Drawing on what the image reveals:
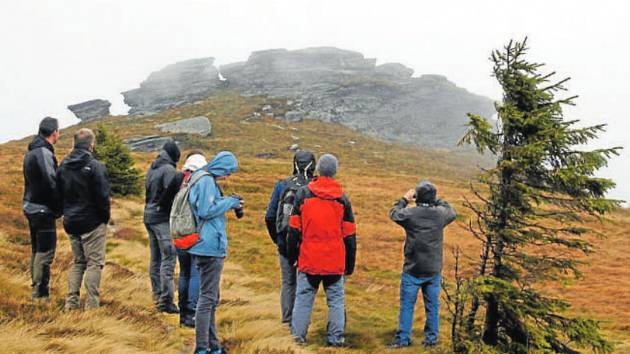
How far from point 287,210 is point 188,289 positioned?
1.84 meters

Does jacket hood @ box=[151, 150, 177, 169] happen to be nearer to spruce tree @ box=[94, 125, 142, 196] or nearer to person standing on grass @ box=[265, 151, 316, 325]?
person standing on grass @ box=[265, 151, 316, 325]

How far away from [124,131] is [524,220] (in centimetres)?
8669

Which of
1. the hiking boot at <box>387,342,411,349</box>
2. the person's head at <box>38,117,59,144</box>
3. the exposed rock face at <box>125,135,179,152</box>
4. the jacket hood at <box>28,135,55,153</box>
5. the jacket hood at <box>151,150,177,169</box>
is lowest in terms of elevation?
the exposed rock face at <box>125,135,179,152</box>

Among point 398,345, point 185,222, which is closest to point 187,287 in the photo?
point 185,222

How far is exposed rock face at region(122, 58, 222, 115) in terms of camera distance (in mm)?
126812

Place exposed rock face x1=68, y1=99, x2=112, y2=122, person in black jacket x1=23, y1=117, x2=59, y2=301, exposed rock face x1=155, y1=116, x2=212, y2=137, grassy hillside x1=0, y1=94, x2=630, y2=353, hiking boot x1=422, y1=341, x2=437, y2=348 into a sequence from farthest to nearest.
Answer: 1. exposed rock face x1=68, y1=99, x2=112, y2=122
2. exposed rock face x1=155, y1=116, x2=212, y2=137
3. hiking boot x1=422, y1=341, x2=437, y2=348
4. person in black jacket x1=23, y1=117, x2=59, y2=301
5. grassy hillside x1=0, y1=94, x2=630, y2=353

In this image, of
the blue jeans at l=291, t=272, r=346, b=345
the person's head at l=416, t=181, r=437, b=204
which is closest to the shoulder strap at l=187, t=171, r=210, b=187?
the blue jeans at l=291, t=272, r=346, b=345

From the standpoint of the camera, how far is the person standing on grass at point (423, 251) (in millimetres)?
6785

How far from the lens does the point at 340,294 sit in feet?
21.8

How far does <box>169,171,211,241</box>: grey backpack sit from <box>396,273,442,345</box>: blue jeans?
3305 mm

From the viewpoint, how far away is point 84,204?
20.5ft

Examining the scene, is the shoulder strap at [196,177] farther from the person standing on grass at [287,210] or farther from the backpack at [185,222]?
the person standing on grass at [287,210]

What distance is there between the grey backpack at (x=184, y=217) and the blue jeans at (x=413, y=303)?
3.30m

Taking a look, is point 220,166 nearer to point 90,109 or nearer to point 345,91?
point 345,91
